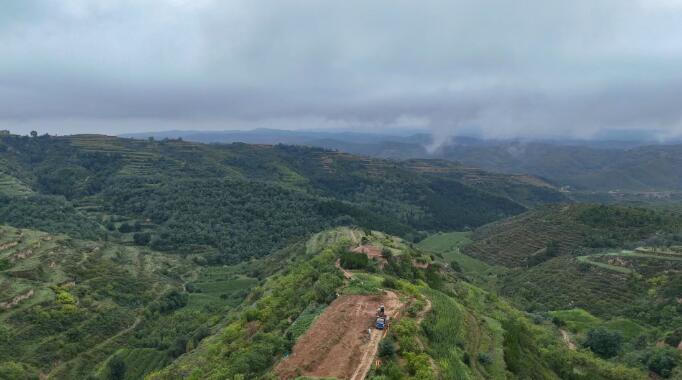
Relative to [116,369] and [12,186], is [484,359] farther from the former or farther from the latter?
[12,186]

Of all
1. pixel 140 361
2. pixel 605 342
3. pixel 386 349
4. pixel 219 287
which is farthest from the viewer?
pixel 219 287

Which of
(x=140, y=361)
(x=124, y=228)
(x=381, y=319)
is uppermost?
(x=381, y=319)

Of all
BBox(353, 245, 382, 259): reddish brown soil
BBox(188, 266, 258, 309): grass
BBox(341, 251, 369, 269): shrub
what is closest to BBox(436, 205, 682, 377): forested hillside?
BBox(353, 245, 382, 259): reddish brown soil

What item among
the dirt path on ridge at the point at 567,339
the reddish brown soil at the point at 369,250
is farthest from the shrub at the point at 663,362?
the reddish brown soil at the point at 369,250


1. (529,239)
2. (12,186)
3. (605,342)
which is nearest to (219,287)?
(605,342)

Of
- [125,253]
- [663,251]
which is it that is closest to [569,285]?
[663,251]

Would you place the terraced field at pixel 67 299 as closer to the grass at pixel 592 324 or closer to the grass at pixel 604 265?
the grass at pixel 592 324

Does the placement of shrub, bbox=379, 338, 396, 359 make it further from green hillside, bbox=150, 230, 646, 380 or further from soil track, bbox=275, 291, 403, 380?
soil track, bbox=275, 291, 403, 380
